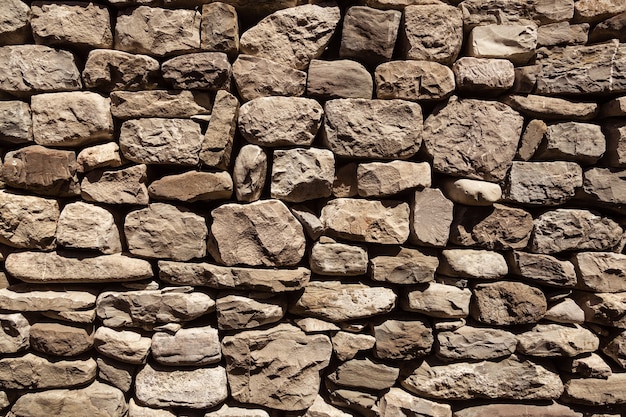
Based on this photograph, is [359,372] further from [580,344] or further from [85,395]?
[85,395]

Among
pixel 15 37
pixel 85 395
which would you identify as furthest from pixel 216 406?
pixel 15 37

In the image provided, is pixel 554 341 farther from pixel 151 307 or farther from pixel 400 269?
pixel 151 307

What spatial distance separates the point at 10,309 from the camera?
1.60m

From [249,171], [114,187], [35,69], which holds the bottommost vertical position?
[114,187]

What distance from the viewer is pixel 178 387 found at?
5.31 feet

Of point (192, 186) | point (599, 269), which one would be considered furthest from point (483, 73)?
point (192, 186)

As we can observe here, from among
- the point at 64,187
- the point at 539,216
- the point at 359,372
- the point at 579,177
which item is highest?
the point at 579,177

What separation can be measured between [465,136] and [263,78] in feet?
2.65

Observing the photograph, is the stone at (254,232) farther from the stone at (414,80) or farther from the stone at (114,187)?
the stone at (414,80)

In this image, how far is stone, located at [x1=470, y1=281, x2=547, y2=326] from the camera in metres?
1.67

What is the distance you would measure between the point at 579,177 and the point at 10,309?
89.5 inches

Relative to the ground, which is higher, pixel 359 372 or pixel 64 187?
pixel 64 187

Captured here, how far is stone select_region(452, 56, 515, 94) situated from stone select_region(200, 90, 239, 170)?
2.89ft

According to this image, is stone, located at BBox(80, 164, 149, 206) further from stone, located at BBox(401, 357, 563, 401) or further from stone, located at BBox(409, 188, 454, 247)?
stone, located at BBox(401, 357, 563, 401)
